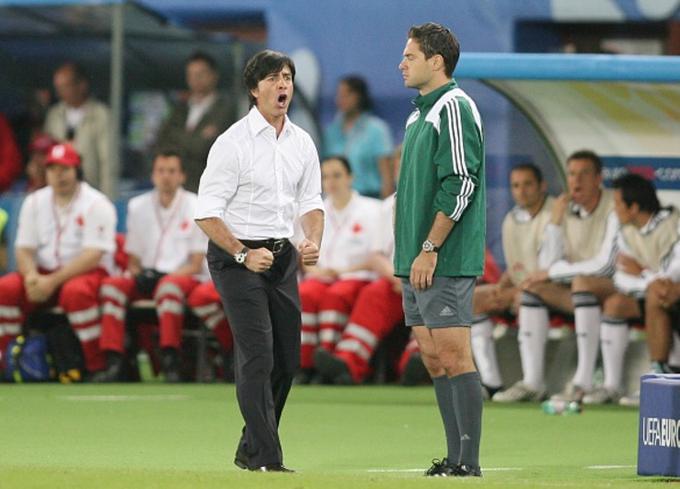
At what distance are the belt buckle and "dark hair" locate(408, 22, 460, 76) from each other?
110cm

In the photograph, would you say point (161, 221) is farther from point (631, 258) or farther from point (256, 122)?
point (256, 122)

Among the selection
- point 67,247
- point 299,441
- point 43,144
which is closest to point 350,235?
point 67,247

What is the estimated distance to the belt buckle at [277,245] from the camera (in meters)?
8.99

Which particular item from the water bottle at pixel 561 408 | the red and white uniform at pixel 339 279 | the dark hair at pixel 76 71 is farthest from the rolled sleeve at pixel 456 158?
the dark hair at pixel 76 71

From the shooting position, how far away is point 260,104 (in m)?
9.02

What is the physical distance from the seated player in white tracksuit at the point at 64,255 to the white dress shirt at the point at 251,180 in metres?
6.55

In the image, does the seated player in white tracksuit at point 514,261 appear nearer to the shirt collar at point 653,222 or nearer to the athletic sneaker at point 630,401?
the shirt collar at point 653,222

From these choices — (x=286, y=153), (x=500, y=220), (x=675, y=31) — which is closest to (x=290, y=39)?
(x=675, y=31)

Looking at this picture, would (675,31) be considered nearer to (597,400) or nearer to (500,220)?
(500,220)

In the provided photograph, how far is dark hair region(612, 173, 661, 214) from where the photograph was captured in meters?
13.7

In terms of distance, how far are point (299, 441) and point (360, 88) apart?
8.11m

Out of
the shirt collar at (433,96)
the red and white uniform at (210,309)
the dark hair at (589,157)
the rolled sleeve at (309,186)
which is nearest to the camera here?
the shirt collar at (433,96)

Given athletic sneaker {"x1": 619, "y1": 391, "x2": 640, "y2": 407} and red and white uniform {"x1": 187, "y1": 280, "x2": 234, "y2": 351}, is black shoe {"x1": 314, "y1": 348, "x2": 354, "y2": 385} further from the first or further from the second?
athletic sneaker {"x1": 619, "y1": 391, "x2": 640, "y2": 407}

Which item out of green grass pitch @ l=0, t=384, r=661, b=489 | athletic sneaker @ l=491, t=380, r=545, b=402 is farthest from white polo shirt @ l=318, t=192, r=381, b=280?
athletic sneaker @ l=491, t=380, r=545, b=402
